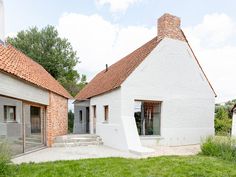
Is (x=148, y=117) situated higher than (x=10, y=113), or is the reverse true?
(x=10, y=113)

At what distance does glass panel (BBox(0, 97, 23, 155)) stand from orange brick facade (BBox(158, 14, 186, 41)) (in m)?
→ 9.29

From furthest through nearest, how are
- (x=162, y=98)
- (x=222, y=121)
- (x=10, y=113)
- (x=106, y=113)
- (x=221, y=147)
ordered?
(x=222, y=121) < (x=106, y=113) < (x=162, y=98) < (x=10, y=113) < (x=221, y=147)

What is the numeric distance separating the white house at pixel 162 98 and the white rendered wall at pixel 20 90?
163 inches

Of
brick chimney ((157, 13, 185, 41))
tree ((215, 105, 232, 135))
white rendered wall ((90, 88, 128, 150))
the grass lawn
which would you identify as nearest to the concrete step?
white rendered wall ((90, 88, 128, 150))

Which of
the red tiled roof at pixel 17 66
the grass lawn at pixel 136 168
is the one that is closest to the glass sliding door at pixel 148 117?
the grass lawn at pixel 136 168


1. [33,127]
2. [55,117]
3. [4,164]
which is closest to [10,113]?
[33,127]

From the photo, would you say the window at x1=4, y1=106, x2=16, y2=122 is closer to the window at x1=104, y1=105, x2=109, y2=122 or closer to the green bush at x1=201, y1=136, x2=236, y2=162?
the window at x1=104, y1=105, x2=109, y2=122

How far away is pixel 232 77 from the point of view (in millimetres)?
19453

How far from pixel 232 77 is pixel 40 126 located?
15.7m

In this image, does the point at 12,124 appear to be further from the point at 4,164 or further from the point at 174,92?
the point at 174,92

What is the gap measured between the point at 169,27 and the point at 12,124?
10549mm

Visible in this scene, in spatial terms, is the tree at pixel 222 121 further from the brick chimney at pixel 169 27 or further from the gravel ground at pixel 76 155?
the brick chimney at pixel 169 27

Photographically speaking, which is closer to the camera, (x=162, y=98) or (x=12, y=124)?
(x=12, y=124)

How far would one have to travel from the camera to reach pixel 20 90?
11047 millimetres
